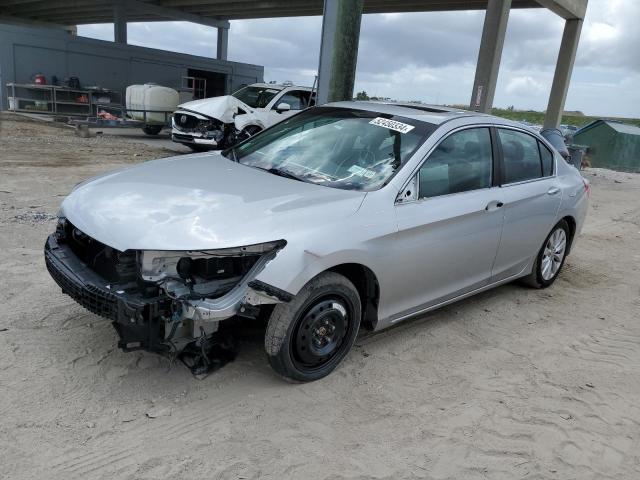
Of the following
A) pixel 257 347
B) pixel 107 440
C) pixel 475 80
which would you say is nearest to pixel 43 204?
pixel 257 347

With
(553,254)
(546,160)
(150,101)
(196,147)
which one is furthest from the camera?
(150,101)

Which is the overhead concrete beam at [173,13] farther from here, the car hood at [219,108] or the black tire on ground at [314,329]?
the black tire on ground at [314,329]

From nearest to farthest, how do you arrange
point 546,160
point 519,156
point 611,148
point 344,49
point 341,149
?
1. point 341,149
2. point 519,156
3. point 546,160
4. point 344,49
5. point 611,148

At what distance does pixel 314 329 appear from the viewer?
3160mm

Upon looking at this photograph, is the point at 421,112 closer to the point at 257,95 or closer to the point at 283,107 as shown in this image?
the point at 283,107

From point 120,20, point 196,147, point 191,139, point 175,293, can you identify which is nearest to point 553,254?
point 175,293

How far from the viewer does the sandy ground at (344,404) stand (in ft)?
8.52

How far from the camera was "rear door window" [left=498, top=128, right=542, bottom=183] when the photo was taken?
4434 mm

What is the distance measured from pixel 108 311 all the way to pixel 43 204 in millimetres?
4758

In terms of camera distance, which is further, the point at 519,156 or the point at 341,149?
the point at 519,156

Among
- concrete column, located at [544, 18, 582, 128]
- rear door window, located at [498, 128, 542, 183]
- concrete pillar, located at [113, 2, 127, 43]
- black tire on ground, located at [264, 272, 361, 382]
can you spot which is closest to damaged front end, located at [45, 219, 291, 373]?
black tire on ground, located at [264, 272, 361, 382]

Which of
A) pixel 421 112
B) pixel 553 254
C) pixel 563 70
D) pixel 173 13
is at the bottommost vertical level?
pixel 553 254

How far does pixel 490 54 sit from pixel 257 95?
6.77 meters

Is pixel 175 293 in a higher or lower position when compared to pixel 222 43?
lower
